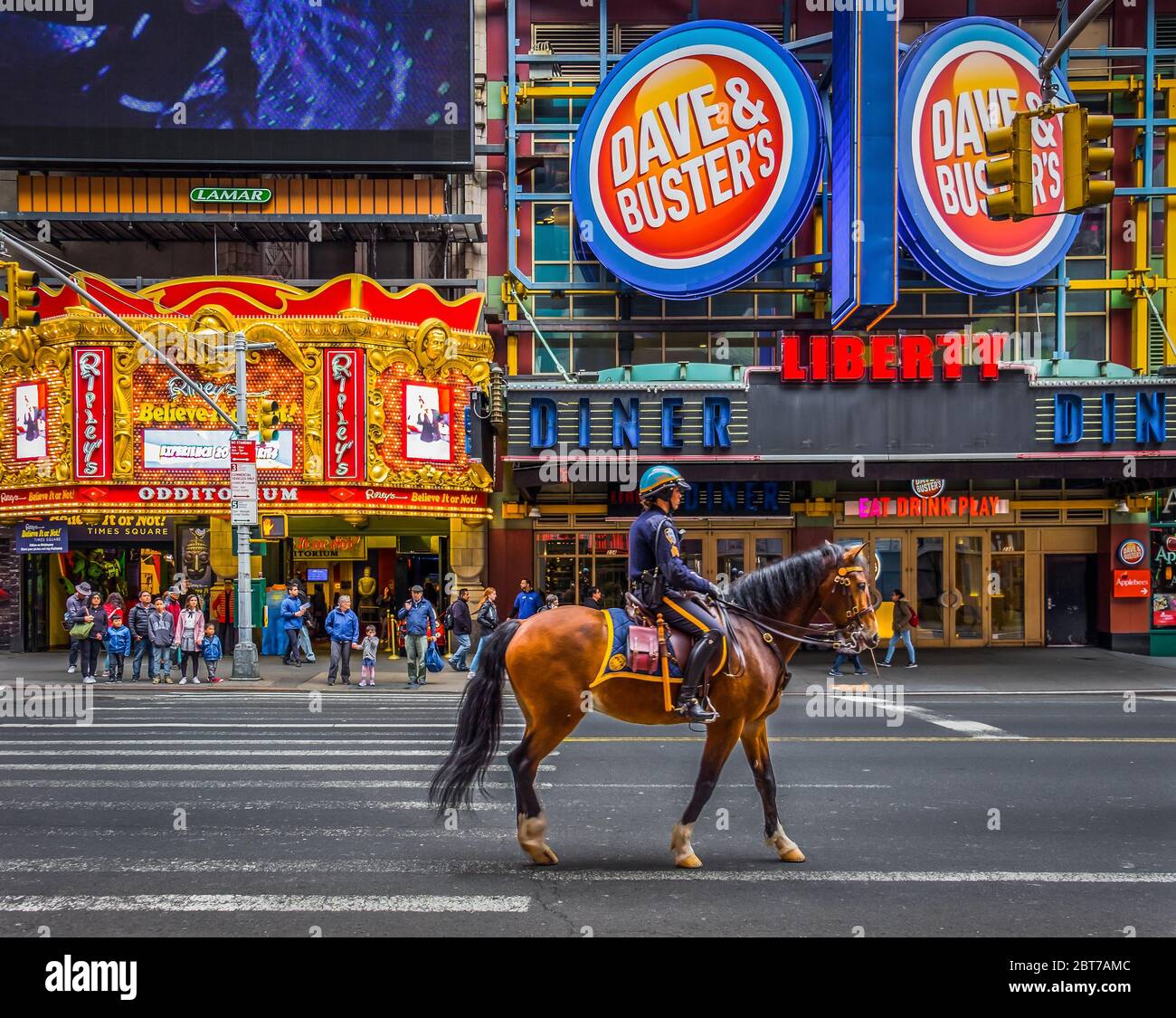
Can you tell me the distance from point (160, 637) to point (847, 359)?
16208 mm

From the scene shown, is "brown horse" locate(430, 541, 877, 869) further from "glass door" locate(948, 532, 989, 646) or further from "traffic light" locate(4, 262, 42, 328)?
"glass door" locate(948, 532, 989, 646)

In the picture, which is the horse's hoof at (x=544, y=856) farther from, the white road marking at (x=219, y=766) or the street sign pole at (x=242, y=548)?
the street sign pole at (x=242, y=548)

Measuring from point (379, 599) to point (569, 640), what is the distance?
22456mm

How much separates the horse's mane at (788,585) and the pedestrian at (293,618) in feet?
56.8

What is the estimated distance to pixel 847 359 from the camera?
24.2m

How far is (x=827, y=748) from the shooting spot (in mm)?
12664

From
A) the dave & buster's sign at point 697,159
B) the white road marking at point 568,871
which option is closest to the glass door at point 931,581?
the dave & buster's sign at point 697,159

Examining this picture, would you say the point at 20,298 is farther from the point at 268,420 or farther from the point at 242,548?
the point at 268,420

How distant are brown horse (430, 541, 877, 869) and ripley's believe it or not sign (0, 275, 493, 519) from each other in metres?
18.2

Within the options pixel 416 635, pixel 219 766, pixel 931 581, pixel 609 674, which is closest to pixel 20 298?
pixel 219 766

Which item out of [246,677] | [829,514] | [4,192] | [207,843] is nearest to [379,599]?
[246,677]

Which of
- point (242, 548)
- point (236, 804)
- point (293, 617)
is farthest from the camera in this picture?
point (293, 617)

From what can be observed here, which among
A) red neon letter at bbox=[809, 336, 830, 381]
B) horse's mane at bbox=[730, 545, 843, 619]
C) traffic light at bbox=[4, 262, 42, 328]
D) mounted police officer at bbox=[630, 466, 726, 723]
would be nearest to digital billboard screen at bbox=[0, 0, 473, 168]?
red neon letter at bbox=[809, 336, 830, 381]

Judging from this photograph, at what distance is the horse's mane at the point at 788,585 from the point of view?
805 centimetres
